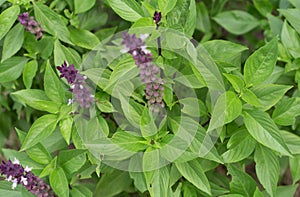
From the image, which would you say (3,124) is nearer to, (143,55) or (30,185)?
(30,185)

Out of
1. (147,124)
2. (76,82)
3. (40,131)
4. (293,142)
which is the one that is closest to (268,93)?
(293,142)

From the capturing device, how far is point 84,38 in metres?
1.28

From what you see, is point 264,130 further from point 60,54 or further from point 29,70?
point 29,70

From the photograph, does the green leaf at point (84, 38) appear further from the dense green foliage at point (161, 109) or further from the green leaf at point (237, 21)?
the green leaf at point (237, 21)

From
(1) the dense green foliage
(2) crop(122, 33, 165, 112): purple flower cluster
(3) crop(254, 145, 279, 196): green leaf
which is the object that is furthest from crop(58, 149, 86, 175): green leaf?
(3) crop(254, 145, 279, 196): green leaf

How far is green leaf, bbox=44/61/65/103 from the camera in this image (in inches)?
41.6

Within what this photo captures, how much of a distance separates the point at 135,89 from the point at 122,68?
0.13 metres

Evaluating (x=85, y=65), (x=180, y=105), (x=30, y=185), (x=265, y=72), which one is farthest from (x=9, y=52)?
(x=265, y=72)

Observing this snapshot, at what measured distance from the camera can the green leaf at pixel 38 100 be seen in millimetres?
1048

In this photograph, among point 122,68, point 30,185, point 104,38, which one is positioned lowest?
point 30,185

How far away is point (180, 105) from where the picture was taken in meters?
1.12

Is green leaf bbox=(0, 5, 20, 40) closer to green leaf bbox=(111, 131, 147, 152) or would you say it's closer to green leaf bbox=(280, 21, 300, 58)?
green leaf bbox=(111, 131, 147, 152)

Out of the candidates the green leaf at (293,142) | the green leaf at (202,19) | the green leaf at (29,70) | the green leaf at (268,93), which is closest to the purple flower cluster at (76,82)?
the green leaf at (29,70)

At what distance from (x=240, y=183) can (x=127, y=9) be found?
51 centimetres
